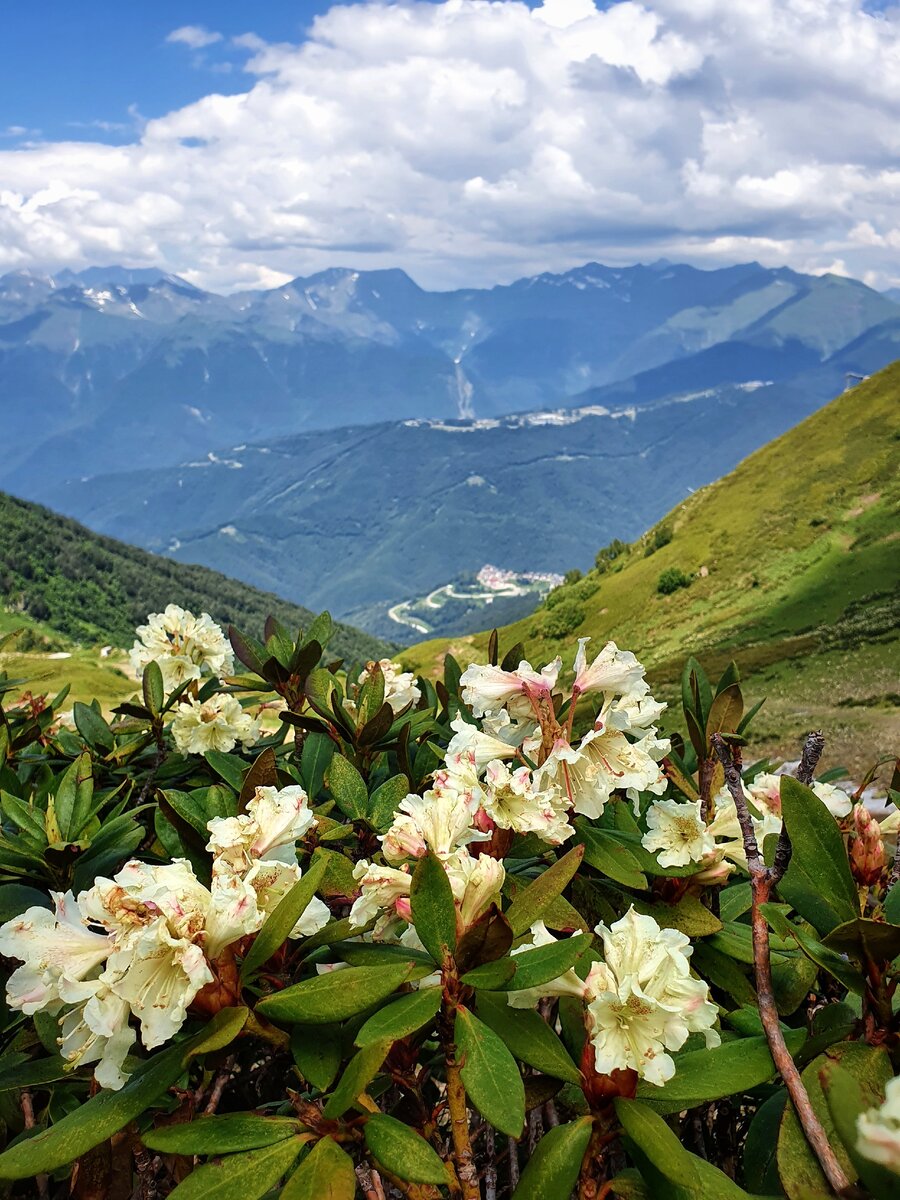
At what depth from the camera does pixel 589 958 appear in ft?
4.23

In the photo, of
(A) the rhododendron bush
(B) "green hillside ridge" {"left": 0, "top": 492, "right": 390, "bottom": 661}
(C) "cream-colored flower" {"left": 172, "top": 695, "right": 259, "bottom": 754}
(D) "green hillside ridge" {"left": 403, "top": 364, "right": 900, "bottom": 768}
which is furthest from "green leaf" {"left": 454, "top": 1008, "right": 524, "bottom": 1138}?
(B) "green hillside ridge" {"left": 0, "top": 492, "right": 390, "bottom": 661}

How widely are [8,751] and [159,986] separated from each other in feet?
6.05

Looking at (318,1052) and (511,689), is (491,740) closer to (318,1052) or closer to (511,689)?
(511,689)

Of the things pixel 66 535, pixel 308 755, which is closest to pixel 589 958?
pixel 308 755

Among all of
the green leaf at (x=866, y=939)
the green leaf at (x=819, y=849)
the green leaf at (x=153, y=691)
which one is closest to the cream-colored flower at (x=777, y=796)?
the green leaf at (x=819, y=849)

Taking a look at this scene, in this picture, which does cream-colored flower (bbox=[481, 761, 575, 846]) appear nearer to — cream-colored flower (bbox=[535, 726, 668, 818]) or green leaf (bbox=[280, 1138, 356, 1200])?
cream-colored flower (bbox=[535, 726, 668, 818])

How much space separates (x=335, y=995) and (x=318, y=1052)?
0.13 metres

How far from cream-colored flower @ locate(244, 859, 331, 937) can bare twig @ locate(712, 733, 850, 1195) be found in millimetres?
606

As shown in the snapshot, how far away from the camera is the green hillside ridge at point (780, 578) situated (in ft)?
72.7

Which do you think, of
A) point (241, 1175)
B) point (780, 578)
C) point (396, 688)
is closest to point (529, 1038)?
point (241, 1175)

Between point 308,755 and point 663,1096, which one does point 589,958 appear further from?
point 308,755

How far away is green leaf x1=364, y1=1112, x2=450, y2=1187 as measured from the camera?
0.98 m

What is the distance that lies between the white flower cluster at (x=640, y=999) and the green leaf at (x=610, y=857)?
0.88ft

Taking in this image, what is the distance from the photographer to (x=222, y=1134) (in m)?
1.06
